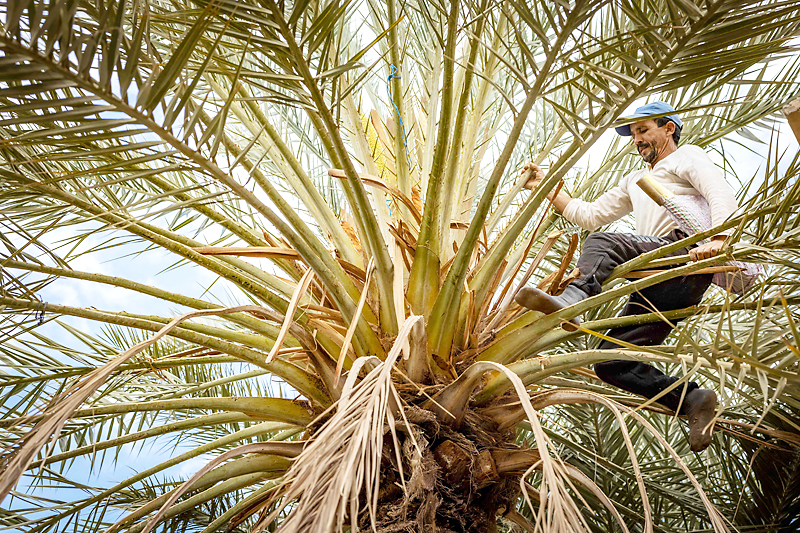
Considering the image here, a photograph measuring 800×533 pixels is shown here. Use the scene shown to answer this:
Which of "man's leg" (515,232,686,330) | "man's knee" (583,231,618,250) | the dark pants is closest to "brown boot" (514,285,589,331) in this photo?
"man's leg" (515,232,686,330)

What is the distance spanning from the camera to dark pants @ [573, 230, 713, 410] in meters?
2.18

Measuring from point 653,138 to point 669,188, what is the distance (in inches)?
9.5

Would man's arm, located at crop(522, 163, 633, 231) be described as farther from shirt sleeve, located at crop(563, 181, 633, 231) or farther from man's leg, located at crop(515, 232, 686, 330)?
man's leg, located at crop(515, 232, 686, 330)

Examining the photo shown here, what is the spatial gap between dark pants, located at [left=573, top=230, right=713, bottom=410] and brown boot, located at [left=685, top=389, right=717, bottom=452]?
0.12m

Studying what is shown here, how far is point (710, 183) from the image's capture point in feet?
7.39

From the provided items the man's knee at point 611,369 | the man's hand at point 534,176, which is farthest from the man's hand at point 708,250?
the man's hand at point 534,176

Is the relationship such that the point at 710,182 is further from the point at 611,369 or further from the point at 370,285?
the point at 370,285

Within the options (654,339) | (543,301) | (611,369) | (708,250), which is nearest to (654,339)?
(654,339)

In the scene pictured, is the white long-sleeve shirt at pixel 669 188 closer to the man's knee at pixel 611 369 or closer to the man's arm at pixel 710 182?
the man's arm at pixel 710 182

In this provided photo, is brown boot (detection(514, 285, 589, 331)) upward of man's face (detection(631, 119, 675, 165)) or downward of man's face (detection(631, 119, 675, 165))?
downward

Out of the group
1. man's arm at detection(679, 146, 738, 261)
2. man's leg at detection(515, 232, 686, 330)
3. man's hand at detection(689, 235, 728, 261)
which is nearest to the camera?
man's hand at detection(689, 235, 728, 261)

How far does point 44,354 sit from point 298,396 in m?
1.22

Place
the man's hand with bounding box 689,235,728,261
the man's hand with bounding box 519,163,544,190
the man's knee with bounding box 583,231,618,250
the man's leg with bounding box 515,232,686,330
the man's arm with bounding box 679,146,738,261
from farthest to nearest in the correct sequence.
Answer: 1. the man's hand with bounding box 519,163,544,190
2. the man's knee with bounding box 583,231,618,250
3. the man's arm with bounding box 679,146,738,261
4. the man's leg with bounding box 515,232,686,330
5. the man's hand with bounding box 689,235,728,261

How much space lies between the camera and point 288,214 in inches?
72.9
